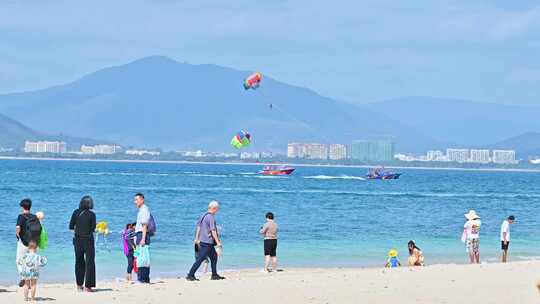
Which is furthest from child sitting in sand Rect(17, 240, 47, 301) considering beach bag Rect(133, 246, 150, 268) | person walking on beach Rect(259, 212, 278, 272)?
person walking on beach Rect(259, 212, 278, 272)

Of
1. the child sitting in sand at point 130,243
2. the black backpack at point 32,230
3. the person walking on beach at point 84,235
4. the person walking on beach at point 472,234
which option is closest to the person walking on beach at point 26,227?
the black backpack at point 32,230

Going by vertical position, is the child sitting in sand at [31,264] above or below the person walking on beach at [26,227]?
below

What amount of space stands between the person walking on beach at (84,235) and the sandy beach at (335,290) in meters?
0.46

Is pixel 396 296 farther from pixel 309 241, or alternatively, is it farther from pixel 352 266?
pixel 309 241

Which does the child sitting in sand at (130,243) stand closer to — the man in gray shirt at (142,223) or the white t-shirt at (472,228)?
the man in gray shirt at (142,223)

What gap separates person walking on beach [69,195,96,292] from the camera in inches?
687

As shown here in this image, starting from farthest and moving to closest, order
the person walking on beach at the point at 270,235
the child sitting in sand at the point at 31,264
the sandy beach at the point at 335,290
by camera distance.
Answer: the person walking on beach at the point at 270,235, the sandy beach at the point at 335,290, the child sitting in sand at the point at 31,264

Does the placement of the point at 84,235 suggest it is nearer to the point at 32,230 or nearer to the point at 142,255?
the point at 32,230

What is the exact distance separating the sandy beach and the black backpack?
1.08 m

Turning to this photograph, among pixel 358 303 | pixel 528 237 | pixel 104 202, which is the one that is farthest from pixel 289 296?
pixel 104 202

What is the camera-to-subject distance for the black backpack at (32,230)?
16.9 m

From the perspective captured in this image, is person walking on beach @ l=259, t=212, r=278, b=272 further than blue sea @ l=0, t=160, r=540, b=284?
No

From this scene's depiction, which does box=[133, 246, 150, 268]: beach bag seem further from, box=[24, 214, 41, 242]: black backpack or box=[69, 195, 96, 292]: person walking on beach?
box=[24, 214, 41, 242]: black backpack

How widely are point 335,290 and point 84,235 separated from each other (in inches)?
176
